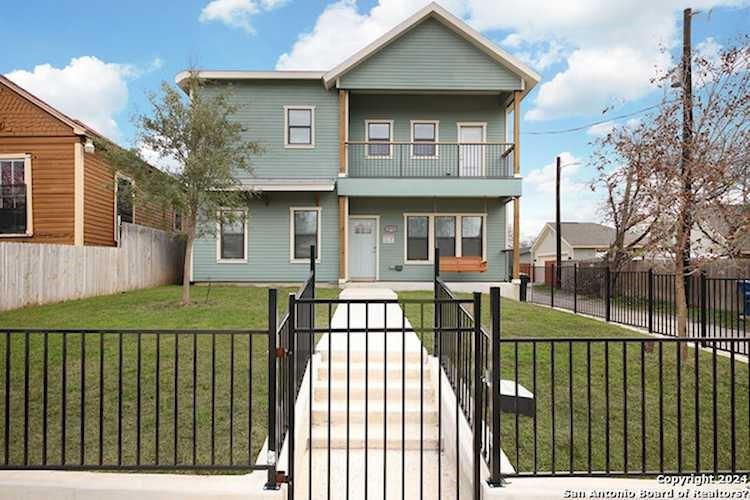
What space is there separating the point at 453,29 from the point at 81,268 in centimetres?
1307

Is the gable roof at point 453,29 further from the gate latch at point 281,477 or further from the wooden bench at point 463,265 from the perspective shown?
the gate latch at point 281,477

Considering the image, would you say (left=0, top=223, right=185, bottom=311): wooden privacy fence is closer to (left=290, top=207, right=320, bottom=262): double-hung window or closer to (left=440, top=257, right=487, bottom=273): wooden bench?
(left=290, top=207, right=320, bottom=262): double-hung window

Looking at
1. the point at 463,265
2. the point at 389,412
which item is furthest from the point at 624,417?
the point at 463,265

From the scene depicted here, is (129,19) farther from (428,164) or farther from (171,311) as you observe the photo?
(428,164)

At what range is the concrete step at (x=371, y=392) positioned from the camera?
4355 mm

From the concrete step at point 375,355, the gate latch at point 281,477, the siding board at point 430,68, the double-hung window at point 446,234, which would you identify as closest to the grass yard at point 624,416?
the concrete step at point 375,355

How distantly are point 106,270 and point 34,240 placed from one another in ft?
8.22

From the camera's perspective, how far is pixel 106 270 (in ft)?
36.9

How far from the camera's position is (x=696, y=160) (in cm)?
596

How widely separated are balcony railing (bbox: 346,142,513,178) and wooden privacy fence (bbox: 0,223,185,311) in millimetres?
6564

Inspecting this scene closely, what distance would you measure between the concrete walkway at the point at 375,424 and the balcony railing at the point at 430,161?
9.52 metres

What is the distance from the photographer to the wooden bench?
1372 centimetres

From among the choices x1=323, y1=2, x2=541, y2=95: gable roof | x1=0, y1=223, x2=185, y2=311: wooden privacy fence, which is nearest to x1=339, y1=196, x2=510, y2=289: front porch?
x1=323, y1=2, x2=541, y2=95: gable roof

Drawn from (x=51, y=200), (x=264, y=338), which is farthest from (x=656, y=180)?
(x=51, y=200)
